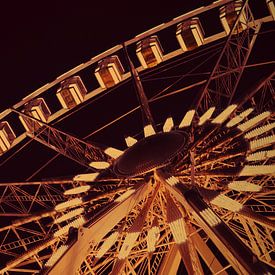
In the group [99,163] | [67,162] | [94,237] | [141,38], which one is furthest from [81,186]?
[67,162]

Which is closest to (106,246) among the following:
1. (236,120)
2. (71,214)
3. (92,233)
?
(92,233)

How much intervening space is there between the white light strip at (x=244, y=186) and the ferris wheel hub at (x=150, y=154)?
61.0 inches

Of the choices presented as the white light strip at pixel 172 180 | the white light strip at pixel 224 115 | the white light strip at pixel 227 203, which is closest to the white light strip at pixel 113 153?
the white light strip at pixel 224 115

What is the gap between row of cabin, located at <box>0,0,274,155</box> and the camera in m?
16.2

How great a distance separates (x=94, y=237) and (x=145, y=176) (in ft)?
5.85

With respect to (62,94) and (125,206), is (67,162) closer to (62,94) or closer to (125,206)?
(62,94)

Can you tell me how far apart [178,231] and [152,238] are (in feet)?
3.45

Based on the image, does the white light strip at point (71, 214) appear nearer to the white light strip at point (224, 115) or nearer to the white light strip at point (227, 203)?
the white light strip at point (224, 115)

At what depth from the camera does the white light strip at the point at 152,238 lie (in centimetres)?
1050

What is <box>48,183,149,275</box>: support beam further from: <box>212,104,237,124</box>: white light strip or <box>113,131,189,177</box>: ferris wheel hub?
<box>212,104,237,124</box>: white light strip

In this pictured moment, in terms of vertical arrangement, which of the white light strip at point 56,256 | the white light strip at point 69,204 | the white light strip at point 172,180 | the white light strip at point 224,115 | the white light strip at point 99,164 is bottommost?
the white light strip at point 56,256

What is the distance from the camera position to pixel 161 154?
12.2 meters

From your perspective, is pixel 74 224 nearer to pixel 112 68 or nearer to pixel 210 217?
pixel 210 217

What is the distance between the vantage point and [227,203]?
9883 millimetres
